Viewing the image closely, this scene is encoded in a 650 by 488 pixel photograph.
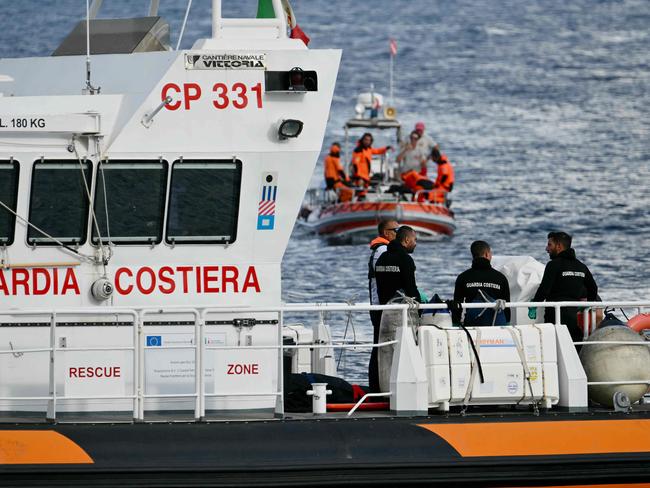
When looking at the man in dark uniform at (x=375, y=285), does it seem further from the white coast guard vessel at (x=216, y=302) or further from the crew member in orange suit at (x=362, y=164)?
the crew member in orange suit at (x=362, y=164)

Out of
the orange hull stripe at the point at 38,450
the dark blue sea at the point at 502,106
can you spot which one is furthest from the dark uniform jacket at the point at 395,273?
the dark blue sea at the point at 502,106

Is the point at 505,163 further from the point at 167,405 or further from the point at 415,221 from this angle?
the point at 167,405

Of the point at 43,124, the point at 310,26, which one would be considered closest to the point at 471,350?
the point at 43,124

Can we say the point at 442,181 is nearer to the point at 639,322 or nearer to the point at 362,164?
the point at 362,164

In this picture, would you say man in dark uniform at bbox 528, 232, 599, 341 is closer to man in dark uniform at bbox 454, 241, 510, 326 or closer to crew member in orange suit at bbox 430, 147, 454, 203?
man in dark uniform at bbox 454, 241, 510, 326

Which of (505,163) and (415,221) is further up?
(505,163)

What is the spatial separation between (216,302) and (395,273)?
120 centimetres

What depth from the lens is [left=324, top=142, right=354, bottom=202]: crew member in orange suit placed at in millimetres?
31777

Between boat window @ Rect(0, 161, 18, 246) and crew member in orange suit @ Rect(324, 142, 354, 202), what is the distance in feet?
74.1

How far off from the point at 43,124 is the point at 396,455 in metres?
3.00

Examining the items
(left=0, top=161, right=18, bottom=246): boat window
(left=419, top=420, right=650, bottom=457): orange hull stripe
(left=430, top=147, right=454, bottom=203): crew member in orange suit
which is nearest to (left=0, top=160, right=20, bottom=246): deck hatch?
(left=0, top=161, right=18, bottom=246): boat window

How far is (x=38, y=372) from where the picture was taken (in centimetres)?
916

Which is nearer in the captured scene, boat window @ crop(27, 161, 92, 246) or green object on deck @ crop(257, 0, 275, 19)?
boat window @ crop(27, 161, 92, 246)

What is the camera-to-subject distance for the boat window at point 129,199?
9.05 m
